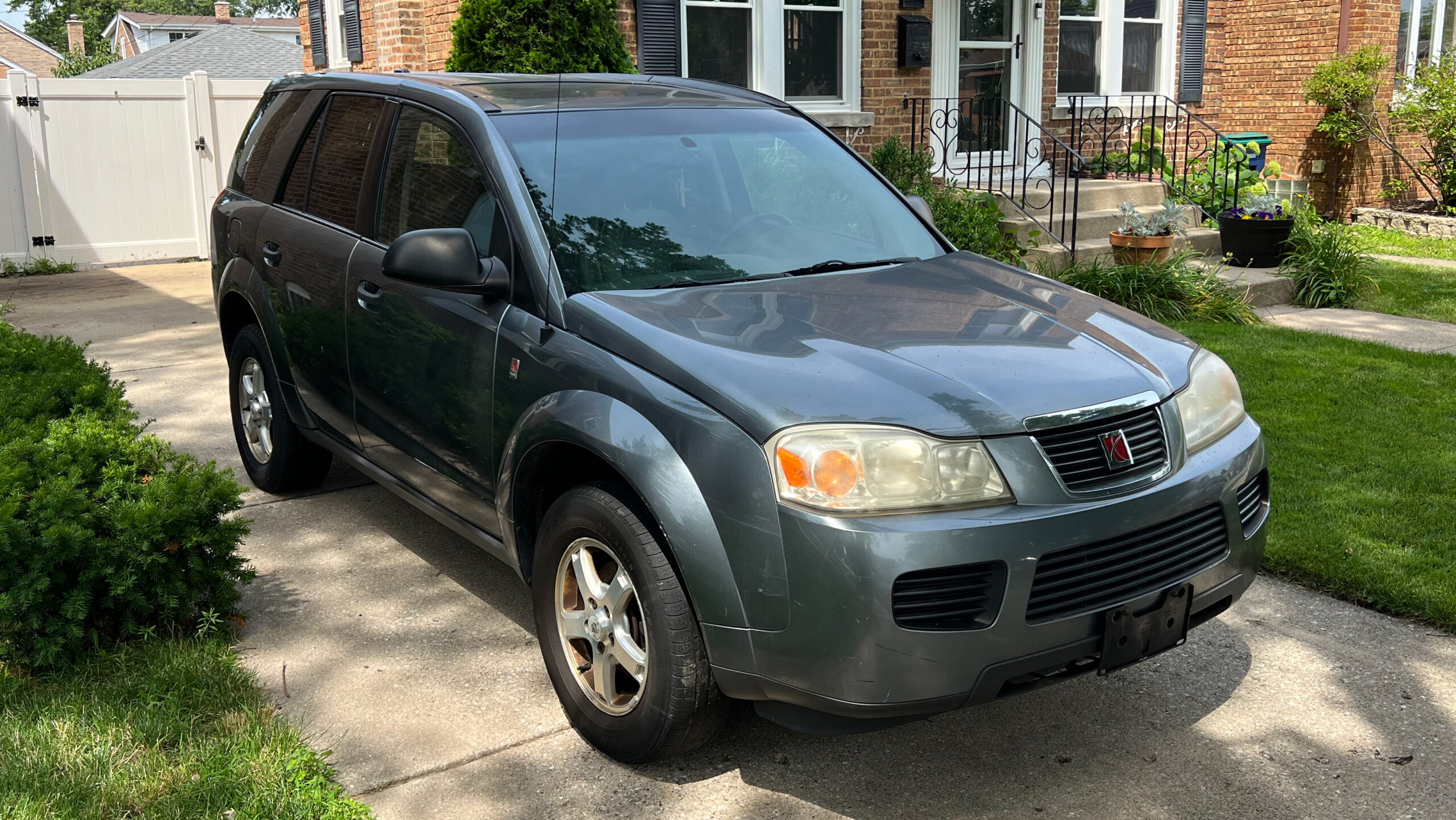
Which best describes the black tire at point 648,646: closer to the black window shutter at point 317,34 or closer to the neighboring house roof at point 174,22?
the black window shutter at point 317,34

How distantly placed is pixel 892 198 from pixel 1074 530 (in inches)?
79.8

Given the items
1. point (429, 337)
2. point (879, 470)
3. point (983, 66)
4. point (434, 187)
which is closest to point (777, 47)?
point (983, 66)

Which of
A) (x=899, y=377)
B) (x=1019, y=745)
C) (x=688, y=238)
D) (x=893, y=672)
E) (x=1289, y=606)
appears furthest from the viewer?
(x=1289, y=606)

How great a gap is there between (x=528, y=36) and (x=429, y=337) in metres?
6.57

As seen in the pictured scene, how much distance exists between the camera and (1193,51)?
13914 mm

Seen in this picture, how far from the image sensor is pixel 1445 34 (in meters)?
16.7

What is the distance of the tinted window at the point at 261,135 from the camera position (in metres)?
5.33

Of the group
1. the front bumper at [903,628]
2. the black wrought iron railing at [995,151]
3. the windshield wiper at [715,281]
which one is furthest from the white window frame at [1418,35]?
the front bumper at [903,628]

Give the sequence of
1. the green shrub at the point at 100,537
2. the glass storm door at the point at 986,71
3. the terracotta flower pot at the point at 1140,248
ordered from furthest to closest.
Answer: the glass storm door at the point at 986,71 < the terracotta flower pot at the point at 1140,248 < the green shrub at the point at 100,537

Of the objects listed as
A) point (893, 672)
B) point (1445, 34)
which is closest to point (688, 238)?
point (893, 672)

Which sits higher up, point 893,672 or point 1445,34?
point 1445,34

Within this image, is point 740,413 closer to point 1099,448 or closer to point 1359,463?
point 1099,448

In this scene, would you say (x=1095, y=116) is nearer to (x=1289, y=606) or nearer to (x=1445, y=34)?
(x=1445, y=34)

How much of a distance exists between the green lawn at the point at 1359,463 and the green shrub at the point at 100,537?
391cm
